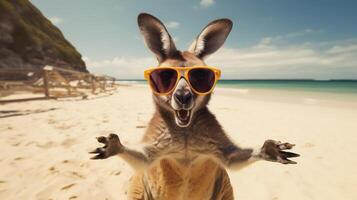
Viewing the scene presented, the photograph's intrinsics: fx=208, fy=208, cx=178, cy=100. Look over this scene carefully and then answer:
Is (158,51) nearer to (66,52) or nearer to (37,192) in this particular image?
(37,192)

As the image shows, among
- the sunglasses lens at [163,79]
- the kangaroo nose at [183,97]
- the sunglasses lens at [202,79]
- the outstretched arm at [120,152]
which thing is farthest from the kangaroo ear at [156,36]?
the outstretched arm at [120,152]

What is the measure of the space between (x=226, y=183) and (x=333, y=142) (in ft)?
12.1

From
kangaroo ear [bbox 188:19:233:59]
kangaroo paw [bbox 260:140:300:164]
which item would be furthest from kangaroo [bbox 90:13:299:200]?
kangaroo paw [bbox 260:140:300:164]

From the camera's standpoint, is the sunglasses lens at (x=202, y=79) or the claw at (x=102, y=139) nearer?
the claw at (x=102, y=139)

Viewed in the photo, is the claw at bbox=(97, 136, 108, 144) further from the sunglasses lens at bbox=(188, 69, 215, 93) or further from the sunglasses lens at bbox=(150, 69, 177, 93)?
the sunglasses lens at bbox=(188, 69, 215, 93)

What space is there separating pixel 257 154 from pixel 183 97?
0.70 meters

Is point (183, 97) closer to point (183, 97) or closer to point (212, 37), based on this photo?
point (183, 97)

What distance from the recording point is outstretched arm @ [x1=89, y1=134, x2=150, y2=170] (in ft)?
4.26

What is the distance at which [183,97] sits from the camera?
1619mm

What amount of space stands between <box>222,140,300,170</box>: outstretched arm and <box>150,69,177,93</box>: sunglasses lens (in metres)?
0.73

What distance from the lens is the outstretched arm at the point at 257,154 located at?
1.38m

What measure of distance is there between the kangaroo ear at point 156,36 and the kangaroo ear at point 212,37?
253mm

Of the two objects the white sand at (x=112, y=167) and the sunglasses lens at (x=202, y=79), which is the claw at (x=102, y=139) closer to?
the sunglasses lens at (x=202, y=79)

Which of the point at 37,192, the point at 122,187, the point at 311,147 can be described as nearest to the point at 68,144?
the point at 37,192
